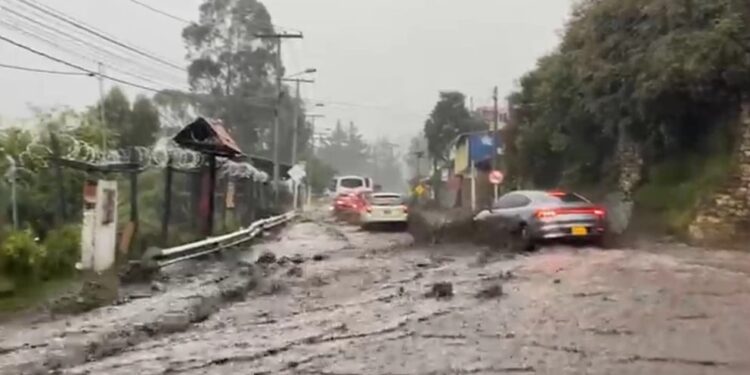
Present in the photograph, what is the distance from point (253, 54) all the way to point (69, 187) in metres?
51.0

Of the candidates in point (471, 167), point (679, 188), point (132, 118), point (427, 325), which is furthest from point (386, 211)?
point (427, 325)

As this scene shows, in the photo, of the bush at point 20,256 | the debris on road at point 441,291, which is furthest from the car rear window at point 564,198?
the bush at point 20,256

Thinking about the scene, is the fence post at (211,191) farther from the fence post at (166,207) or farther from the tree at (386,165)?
the tree at (386,165)

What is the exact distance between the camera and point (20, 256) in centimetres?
1570

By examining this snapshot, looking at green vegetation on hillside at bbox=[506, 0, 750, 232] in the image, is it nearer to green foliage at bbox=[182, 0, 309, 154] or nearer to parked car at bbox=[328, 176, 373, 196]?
parked car at bbox=[328, 176, 373, 196]

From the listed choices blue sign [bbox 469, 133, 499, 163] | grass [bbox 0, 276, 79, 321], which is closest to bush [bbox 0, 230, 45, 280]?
grass [bbox 0, 276, 79, 321]

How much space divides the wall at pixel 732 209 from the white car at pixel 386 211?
14.8 m

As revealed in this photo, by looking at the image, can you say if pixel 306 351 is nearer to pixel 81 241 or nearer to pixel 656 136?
pixel 81 241

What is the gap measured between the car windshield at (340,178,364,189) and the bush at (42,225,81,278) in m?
42.9

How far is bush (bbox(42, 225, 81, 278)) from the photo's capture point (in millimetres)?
16562

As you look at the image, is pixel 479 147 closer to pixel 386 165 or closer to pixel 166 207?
pixel 166 207

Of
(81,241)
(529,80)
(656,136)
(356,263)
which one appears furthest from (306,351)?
(529,80)

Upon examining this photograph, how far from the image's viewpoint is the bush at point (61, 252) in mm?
16562

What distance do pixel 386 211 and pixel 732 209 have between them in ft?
53.2
